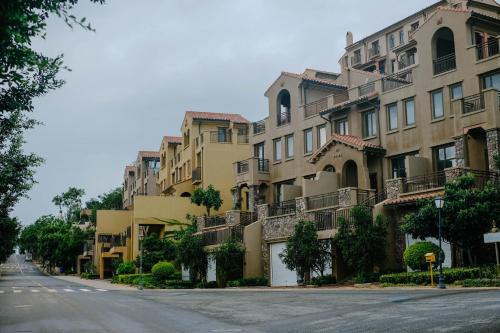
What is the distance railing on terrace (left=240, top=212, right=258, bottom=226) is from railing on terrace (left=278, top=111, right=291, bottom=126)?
7.12 meters

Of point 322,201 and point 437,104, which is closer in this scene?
point 437,104

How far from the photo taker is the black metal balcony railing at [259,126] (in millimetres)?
47219

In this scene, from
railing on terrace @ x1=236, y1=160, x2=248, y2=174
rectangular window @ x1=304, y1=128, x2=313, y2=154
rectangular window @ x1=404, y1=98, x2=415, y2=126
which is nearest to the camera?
rectangular window @ x1=404, y1=98, x2=415, y2=126

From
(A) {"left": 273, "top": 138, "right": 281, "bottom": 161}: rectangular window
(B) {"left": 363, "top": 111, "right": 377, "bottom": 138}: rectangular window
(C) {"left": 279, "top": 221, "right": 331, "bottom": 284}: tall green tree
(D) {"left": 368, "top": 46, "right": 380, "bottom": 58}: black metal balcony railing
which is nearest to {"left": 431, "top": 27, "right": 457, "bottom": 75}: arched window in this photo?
(B) {"left": 363, "top": 111, "right": 377, "bottom": 138}: rectangular window

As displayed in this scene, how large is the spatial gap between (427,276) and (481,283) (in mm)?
3259

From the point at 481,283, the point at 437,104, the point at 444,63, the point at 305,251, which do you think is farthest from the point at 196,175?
the point at 481,283

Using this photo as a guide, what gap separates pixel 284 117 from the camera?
45438 mm

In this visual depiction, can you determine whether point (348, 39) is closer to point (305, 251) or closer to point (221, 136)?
point (221, 136)

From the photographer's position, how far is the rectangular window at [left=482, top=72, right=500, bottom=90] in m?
30.7

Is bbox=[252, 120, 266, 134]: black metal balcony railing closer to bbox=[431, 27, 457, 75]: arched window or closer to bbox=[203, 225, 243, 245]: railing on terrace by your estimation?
bbox=[203, 225, 243, 245]: railing on terrace

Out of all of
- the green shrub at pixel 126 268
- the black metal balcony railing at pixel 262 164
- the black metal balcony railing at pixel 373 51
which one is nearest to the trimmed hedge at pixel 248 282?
the black metal balcony railing at pixel 262 164

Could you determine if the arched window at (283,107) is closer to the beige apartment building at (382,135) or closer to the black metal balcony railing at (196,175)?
the beige apartment building at (382,135)

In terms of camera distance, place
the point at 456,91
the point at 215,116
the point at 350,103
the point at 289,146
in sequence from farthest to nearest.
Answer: the point at 215,116, the point at 289,146, the point at 350,103, the point at 456,91

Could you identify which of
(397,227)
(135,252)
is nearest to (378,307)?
(397,227)
